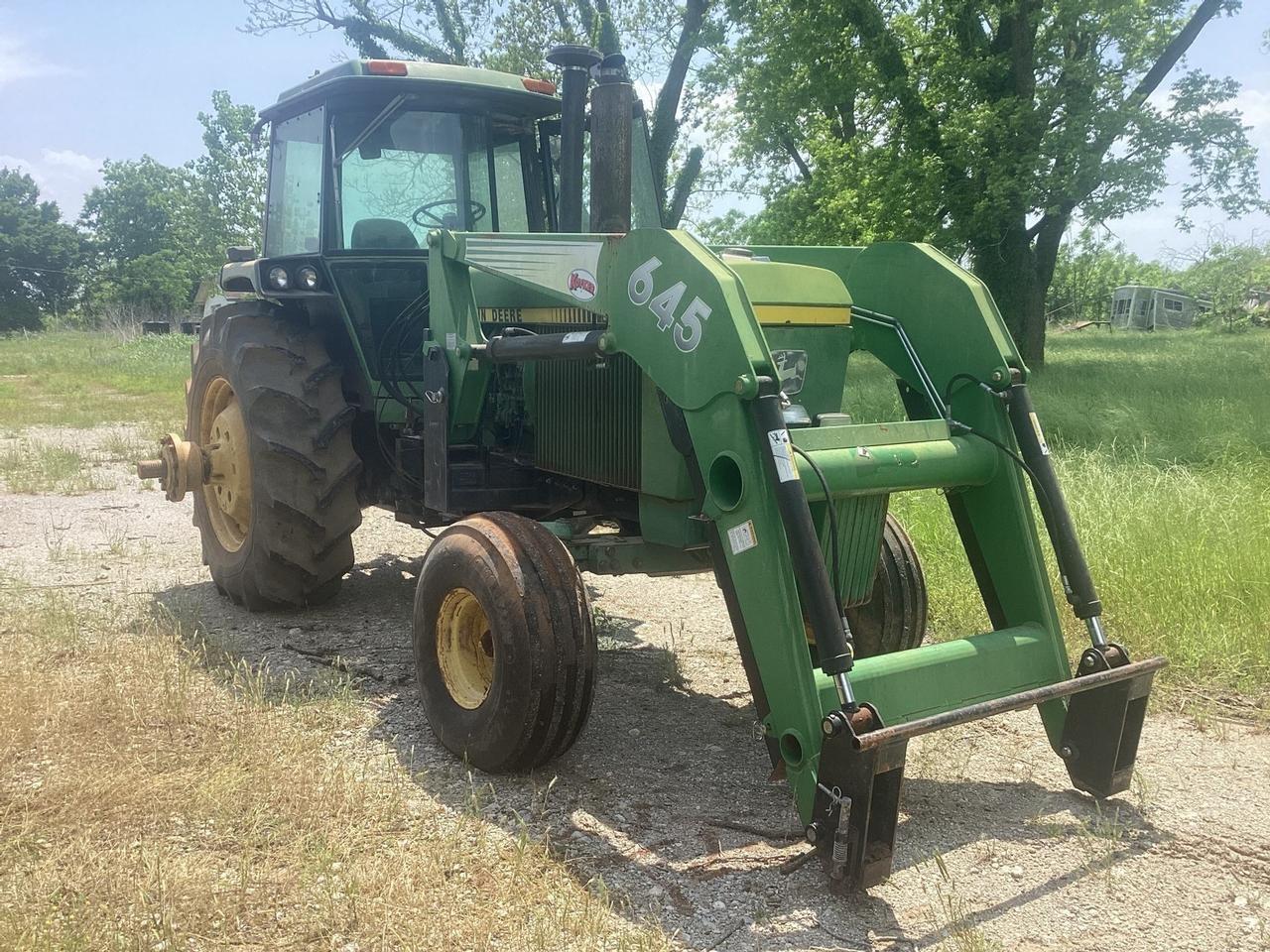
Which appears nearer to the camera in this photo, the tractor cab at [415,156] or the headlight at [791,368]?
the headlight at [791,368]

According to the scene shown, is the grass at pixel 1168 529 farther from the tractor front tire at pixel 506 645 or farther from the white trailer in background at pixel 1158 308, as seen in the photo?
the white trailer in background at pixel 1158 308

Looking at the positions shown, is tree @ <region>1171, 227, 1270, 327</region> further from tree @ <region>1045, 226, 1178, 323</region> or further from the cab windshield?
the cab windshield

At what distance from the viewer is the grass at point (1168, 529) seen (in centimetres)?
493

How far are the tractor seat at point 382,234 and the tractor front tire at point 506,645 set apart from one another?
6.64 ft

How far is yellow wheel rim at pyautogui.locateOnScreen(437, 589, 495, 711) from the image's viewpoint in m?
3.79

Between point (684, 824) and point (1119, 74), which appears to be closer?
point (684, 824)

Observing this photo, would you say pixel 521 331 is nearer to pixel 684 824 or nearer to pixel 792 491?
pixel 792 491

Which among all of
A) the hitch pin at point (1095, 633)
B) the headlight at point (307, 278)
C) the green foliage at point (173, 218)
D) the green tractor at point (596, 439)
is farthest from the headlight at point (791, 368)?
the green foliage at point (173, 218)

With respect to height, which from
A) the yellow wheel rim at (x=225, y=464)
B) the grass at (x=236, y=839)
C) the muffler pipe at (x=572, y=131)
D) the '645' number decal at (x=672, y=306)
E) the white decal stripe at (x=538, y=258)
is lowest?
the grass at (x=236, y=839)

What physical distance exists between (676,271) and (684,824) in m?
1.71

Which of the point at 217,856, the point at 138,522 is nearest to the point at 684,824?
the point at 217,856

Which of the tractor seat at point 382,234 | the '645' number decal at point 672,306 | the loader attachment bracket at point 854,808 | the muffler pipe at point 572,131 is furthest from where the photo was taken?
the tractor seat at point 382,234

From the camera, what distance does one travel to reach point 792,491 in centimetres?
306

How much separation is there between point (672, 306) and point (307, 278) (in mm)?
2461
